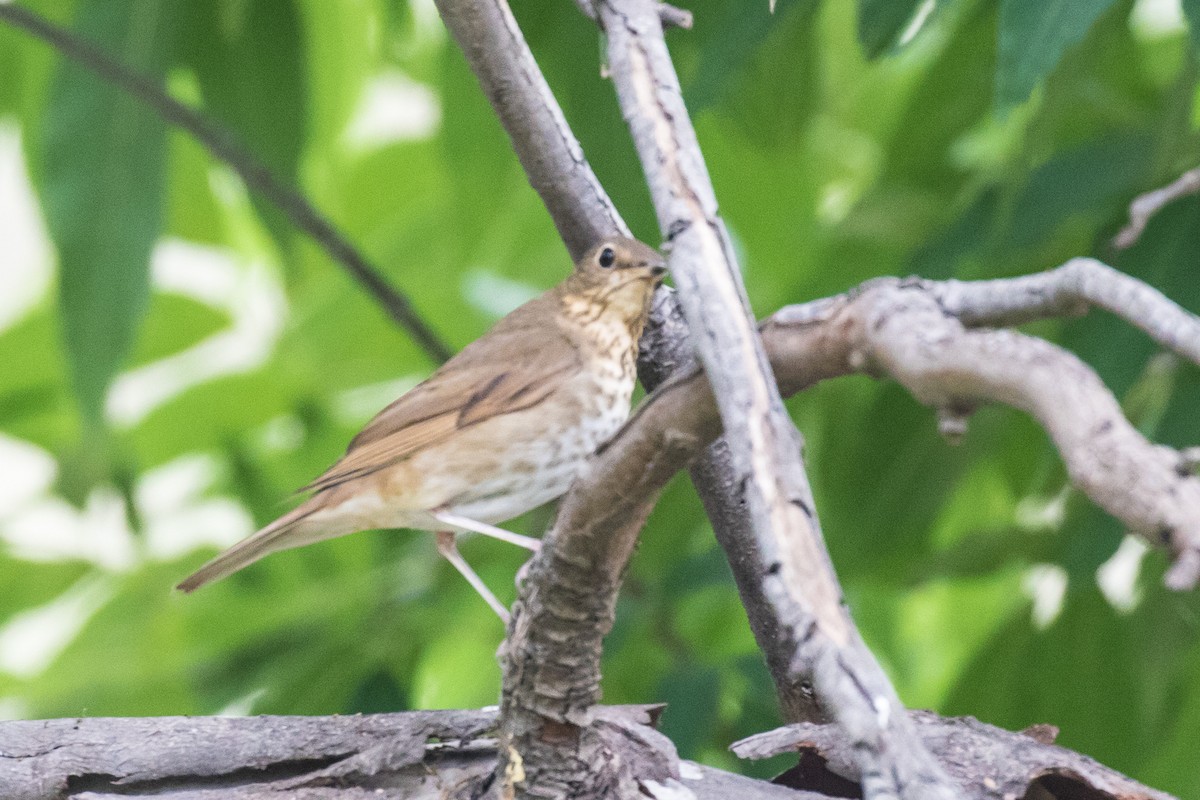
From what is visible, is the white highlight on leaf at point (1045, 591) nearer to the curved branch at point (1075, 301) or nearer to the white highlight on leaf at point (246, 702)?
the white highlight on leaf at point (246, 702)

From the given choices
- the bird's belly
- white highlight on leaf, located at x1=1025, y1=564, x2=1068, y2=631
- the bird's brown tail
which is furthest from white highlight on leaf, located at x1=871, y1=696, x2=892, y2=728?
white highlight on leaf, located at x1=1025, y1=564, x2=1068, y2=631

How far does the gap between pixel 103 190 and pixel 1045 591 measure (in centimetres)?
190

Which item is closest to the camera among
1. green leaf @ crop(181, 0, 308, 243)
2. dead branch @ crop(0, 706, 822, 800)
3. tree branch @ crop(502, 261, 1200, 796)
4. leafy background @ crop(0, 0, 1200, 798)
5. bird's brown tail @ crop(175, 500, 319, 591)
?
tree branch @ crop(502, 261, 1200, 796)

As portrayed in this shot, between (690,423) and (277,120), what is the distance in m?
1.85

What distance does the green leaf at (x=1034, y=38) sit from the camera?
1.43 meters

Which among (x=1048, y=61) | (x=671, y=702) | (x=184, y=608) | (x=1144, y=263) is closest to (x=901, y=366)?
(x=1048, y=61)

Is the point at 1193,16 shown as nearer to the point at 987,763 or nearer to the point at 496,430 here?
the point at 987,763

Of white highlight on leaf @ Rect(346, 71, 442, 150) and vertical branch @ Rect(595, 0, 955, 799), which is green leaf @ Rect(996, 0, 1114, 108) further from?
white highlight on leaf @ Rect(346, 71, 442, 150)

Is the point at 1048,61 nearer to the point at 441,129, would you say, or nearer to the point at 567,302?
the point at 567,302

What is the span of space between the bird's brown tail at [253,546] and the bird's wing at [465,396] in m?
0.05

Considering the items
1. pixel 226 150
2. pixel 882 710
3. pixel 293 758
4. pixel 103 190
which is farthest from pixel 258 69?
pixel 882 710

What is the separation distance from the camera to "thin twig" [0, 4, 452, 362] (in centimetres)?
246

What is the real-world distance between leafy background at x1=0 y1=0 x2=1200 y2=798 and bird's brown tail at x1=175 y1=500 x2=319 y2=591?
0.59 m

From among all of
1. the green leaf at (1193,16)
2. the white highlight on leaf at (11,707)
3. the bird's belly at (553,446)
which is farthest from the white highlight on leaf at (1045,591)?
the white highlight on leaf at (11,707)
